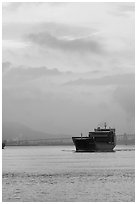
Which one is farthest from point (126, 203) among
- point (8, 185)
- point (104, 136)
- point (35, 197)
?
point (104, 136)

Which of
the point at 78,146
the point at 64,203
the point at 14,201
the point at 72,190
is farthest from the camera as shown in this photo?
the point at 78,146

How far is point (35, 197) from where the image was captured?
2870 centimetres

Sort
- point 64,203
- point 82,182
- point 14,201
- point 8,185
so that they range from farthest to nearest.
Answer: point 82,182
point 8,185
point 14,201
point 64,203

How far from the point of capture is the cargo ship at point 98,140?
308 feet

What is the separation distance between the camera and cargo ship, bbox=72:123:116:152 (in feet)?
308

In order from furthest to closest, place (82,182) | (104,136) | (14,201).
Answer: (104,136)
(82,182)
(14,201)

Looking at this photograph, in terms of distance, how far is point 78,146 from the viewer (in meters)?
103

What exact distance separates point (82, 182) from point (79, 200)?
922 centimetres

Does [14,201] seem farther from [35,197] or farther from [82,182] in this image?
[82,182]

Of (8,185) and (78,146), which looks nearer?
(8,185)

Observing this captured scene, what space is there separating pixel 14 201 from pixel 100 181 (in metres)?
11.4

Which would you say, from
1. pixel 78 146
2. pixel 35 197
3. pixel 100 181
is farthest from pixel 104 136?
pixel 35 197

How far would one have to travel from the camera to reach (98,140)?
94.6 metres

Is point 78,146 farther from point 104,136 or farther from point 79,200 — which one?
point 79,200
